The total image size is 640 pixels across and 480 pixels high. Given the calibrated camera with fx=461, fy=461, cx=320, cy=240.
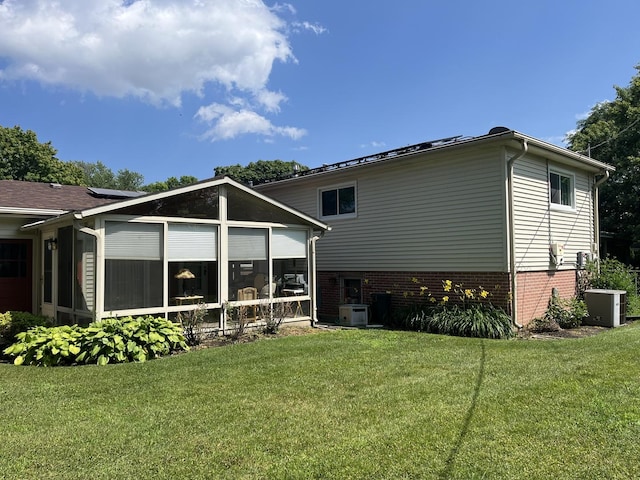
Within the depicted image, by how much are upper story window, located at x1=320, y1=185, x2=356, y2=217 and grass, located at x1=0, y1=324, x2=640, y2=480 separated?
670cm

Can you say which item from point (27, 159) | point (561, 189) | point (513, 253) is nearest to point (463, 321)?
point (513, 253)

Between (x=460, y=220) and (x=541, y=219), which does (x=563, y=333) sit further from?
(x=460, y=220)

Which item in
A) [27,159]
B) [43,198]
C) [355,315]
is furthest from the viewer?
[27,159]

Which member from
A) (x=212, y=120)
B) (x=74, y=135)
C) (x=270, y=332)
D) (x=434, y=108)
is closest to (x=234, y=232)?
(x=270, y=332)

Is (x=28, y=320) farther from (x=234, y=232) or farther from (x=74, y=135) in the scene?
(x=74, y=135)

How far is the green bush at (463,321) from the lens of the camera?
928 centimetres

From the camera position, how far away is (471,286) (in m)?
10.3

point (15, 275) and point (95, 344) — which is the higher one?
point (15, 275)

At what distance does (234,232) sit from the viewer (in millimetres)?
9680

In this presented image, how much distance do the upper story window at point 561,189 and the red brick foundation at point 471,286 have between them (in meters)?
1.81

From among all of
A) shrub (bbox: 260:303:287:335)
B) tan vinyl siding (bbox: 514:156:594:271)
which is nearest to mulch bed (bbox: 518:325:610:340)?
tan vinyl siding (bbox: 514:156:594:271)

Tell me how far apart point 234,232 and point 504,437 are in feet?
22.9

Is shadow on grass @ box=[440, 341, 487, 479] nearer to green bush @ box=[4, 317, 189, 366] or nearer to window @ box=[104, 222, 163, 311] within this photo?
green bush @ box=[4, 317, 189, 366]

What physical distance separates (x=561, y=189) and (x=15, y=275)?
13278mm
